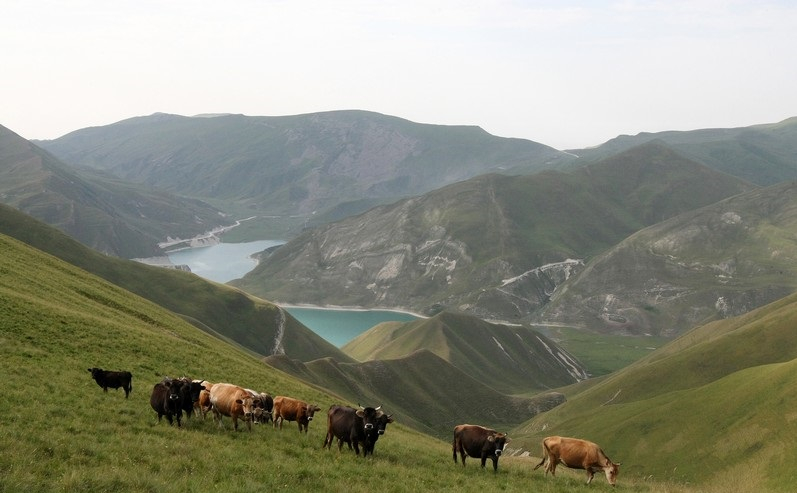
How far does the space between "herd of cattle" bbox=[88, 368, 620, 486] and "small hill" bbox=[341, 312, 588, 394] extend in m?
124

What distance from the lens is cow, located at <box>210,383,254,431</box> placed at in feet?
85.6

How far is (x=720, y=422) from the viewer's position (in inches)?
1877

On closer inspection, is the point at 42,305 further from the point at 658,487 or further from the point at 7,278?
the point at 658,487

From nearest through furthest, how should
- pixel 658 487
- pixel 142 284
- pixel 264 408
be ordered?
pixel 658 487 < pixel 264 408 < pixel 142 284

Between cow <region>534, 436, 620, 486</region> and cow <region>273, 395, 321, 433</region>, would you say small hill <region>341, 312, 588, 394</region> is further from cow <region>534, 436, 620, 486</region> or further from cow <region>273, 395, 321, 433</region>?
cow <region>534, 436, 620, 486</region>

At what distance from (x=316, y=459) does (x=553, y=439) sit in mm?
10581

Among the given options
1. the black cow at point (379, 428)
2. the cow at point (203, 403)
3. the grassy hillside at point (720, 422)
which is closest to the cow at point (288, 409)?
the cow at point (203, 403)

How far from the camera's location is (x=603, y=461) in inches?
1046

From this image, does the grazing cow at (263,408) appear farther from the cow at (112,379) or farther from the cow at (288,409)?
the cow at (112,379)

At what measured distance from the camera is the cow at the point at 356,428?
991 inches

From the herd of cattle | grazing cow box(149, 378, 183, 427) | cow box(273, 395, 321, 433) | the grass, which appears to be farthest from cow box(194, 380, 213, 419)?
cow box(273, 395, 321, 433)

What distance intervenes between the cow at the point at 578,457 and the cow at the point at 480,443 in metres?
2.31

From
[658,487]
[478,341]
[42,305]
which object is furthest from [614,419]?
[478,341]

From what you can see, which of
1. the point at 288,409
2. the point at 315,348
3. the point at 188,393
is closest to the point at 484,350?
the point at 315,348
